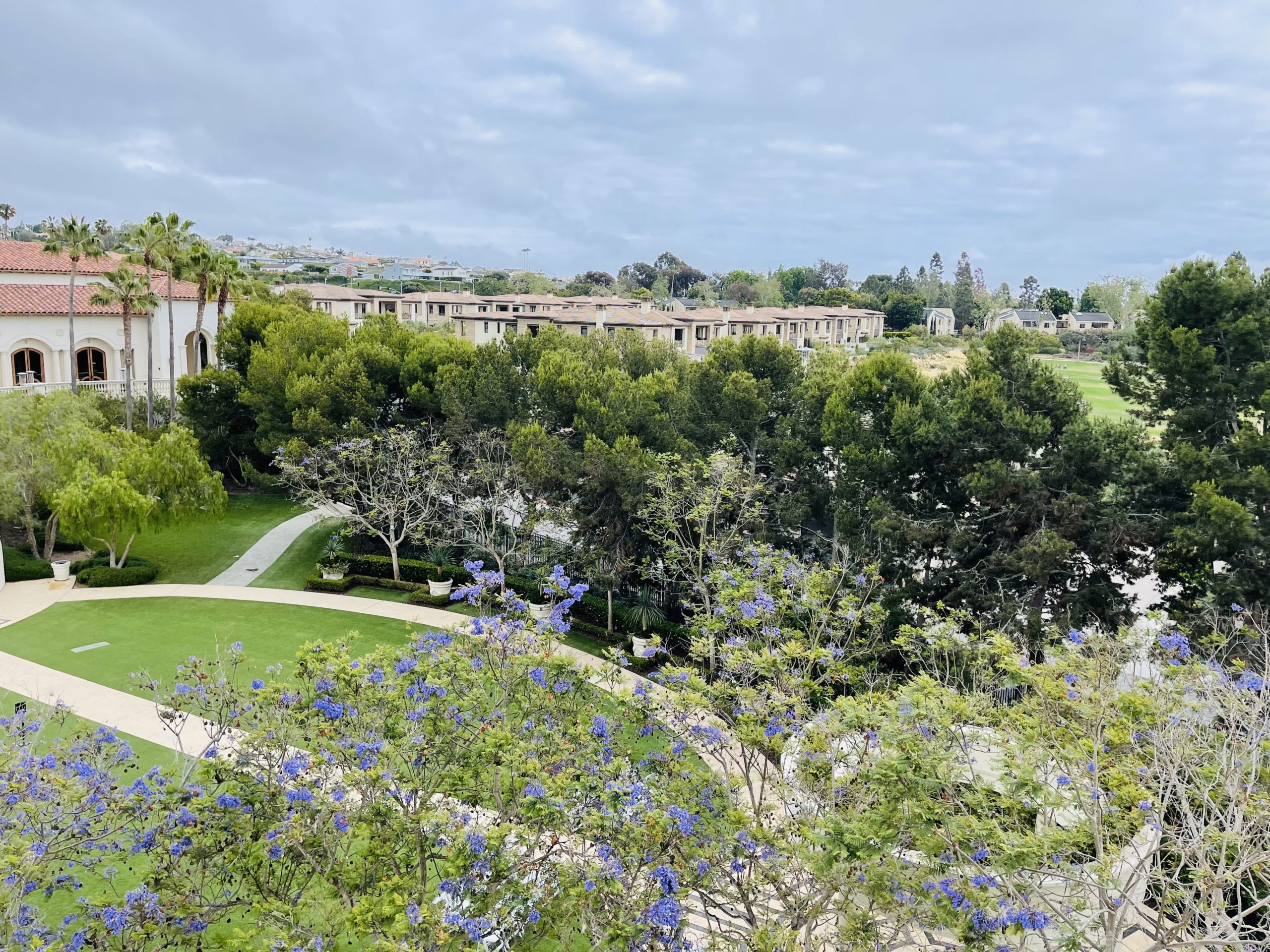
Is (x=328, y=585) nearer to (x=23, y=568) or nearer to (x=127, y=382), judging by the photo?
(x=23, y=568)

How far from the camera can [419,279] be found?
15062 centimetres

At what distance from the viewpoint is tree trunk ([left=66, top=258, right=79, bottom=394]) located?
1377 inches

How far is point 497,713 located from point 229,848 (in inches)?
114

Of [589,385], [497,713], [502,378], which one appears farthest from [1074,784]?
[502,378]

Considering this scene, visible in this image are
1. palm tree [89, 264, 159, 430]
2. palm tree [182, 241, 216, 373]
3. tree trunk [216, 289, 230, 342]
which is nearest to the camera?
palm tree [89, 264, 159, 430]

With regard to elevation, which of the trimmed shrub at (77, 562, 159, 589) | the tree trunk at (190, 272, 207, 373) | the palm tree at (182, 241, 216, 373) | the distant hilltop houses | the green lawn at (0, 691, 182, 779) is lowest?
the green lawn at (0, 691, 182, 779)

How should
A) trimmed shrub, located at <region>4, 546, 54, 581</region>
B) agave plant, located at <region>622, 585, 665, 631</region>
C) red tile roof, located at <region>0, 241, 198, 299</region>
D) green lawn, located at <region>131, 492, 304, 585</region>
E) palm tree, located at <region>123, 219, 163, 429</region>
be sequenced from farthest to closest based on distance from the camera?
red tile roof, located at <region>0, 241, 198, 299</region> → palm tree, located at <region>123, 219, 163, 429</region> → green lawn, located at <region>131, 492, 304, 585</region> → trimmed shrub, located at <region>4, 546, 54, 581</region> → agave plant, located at <region>622, 585, 665, 631</region>

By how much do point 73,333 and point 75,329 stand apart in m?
1.15

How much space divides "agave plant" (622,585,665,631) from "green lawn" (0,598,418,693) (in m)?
5.72

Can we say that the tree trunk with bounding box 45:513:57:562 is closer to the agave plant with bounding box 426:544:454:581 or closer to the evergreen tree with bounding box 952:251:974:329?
the agave plant with bounding box 426:544:454:581

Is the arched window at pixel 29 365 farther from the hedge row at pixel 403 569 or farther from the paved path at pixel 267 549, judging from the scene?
the hedge row at pixel 403 569

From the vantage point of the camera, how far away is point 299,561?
92.7 feet

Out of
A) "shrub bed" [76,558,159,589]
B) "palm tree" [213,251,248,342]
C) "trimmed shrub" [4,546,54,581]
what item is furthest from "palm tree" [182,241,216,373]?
"shrub bed" [76,558,159,589]

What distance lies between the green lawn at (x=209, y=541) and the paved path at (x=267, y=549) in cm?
25
